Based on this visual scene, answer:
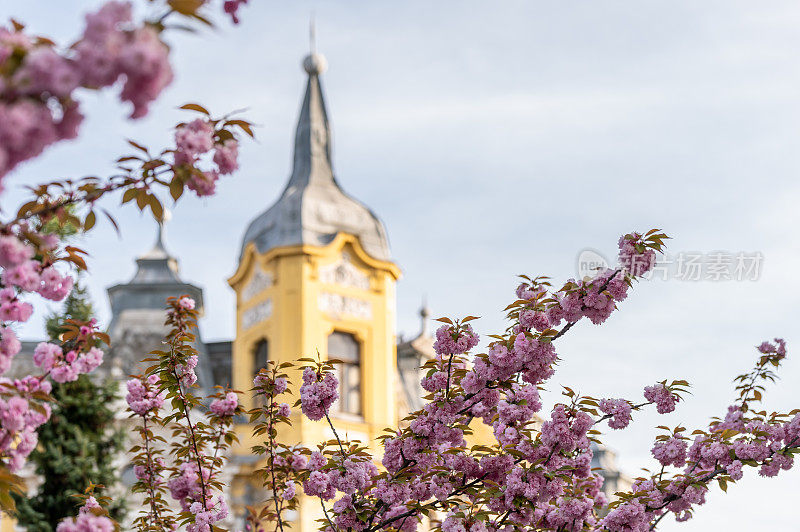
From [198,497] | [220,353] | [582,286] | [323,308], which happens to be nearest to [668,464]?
[582,286]

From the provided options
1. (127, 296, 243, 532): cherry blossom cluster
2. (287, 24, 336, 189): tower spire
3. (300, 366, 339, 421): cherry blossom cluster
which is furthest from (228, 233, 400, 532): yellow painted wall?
(300, 366, 339, 421): cherry blossom cluster

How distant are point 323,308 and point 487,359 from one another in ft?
47.1

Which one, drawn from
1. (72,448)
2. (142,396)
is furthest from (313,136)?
(142,396)

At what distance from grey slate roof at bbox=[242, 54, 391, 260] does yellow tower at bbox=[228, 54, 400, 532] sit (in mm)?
26

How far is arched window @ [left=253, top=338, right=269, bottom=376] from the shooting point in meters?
20.4

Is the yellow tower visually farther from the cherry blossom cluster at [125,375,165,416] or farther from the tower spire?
the cherry blossom cluster at [125,375,165,416]

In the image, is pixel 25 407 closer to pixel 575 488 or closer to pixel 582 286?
pixel 582 286

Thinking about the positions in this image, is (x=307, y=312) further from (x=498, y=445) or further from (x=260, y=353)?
(x=498, y=445)

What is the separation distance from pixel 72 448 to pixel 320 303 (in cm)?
703

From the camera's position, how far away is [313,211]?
2053 cm

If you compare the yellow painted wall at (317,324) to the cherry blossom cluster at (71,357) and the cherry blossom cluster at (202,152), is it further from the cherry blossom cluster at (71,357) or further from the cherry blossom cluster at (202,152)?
the cherry blossom cluster at (202,152)

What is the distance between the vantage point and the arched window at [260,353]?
20406 mm

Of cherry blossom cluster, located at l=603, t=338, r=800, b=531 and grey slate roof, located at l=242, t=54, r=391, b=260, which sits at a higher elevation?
grey slate roof, located at l=242, t=54, r=391, b=260

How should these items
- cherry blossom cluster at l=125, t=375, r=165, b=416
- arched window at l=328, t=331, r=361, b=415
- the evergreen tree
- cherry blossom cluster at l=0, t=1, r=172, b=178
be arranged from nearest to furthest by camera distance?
cherry blossom cluster at l=0, t=1, r=172, b=178, cherry blossom cluster at l=125, t=375, r=165, b=416, the evergreen tree, arched window at l=328, t=331, r=361, b=415
